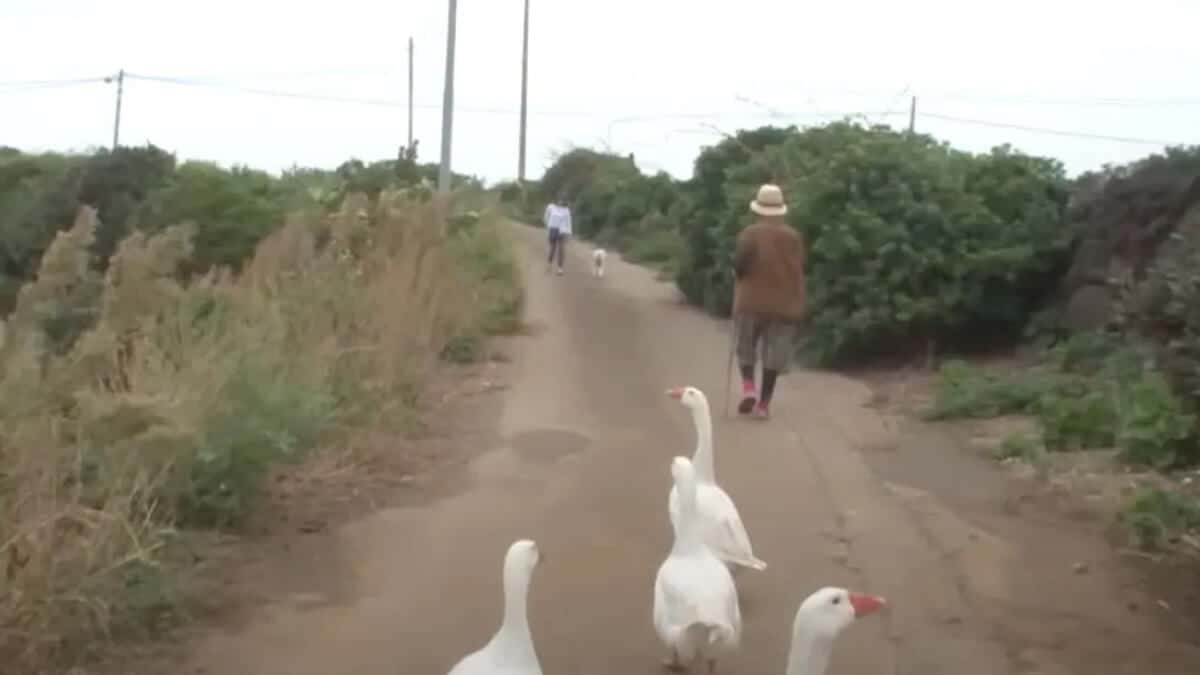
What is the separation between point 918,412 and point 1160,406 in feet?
14.5

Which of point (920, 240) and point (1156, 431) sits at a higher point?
point (920, 240)

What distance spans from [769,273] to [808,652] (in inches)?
308

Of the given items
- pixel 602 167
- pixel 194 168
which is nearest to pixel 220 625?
pixel 194 168

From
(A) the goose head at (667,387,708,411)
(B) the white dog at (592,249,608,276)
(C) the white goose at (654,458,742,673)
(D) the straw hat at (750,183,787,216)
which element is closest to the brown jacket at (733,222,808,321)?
(D) the straw hat at (750,183,787,216)

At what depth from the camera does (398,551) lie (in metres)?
9.50

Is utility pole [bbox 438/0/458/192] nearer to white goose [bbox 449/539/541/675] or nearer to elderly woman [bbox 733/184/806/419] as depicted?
elderly woman [bbox 733/184/806/419]

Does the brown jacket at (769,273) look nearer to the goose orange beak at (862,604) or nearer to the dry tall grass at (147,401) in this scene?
the dry tall grass at (147,401)

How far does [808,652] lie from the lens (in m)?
6.16

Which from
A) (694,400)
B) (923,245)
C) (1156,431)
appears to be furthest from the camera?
(923,245)

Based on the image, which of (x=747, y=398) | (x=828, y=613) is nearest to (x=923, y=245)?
(x=747, y=398)

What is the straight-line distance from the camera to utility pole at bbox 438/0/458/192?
27578 mm

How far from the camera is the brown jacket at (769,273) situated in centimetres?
1377

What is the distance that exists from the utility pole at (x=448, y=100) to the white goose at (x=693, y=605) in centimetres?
2024

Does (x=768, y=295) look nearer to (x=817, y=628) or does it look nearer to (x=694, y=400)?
(x=694, y=400)
